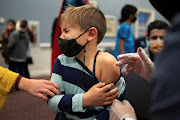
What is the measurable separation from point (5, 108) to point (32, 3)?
4177 mm

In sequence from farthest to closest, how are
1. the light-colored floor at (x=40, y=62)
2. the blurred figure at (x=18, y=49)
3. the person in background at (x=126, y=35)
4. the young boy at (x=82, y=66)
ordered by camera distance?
the light-colored floor at (x=40, y=62), the blurred figure at (x=18, y=49), the person in background at (x=126, y=35), the young boy at (x=82, y=66)

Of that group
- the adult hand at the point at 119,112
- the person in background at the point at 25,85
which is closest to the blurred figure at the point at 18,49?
the person in background at the point at 25,85

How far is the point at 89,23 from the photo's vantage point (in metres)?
0.85

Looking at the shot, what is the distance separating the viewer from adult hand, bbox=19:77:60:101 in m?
0.78

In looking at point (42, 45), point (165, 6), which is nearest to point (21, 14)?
point (42, 45)

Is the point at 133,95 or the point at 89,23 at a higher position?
the point at 89,23

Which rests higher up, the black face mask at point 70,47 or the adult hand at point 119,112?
the black face mask at point 70,47

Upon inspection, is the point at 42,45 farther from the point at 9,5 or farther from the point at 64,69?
the point at 64,69

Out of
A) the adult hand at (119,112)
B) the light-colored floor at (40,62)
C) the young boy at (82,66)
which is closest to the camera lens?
the adult hand at (119,112)

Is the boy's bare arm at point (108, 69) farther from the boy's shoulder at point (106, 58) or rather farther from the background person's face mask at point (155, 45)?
the background person's face mask at point (155, 45)

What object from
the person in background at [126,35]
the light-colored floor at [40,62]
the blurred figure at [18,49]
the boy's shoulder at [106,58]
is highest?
the boy's shoulder at [106,58]

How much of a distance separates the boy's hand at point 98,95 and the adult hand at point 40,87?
0.46 ft

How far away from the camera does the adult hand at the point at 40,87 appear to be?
0.78 meters

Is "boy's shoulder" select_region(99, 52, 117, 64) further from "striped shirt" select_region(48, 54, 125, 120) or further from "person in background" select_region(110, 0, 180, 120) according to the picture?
"person in background" select_region(110, 0, 180, 120)
